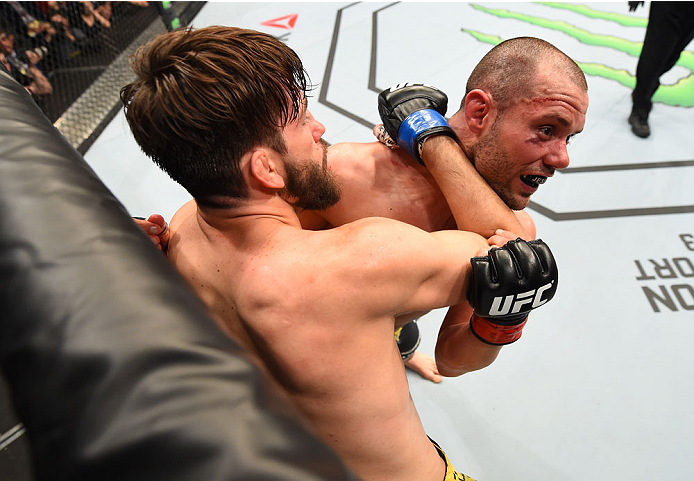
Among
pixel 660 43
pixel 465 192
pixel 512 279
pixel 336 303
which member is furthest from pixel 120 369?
pixel 660 43

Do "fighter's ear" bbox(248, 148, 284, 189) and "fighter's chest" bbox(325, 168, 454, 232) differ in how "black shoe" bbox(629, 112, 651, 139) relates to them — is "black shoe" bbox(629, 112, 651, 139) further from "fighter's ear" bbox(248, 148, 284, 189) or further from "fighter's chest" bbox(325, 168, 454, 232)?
"fighter's ear" bbox(248, 148, 284, 189)

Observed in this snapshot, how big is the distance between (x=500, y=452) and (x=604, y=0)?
16.2ft

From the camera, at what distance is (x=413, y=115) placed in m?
1.46

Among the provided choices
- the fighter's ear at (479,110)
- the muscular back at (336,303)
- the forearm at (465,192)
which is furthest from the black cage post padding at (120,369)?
the fighter's ear at (479,110)

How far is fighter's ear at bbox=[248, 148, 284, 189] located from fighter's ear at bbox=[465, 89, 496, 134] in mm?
677

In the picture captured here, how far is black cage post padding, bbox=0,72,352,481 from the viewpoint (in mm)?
466

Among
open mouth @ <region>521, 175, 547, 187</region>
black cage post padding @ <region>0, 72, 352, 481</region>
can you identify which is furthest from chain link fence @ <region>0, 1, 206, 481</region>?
black cage post padding @ <region>0, 72, 352, 481</region>

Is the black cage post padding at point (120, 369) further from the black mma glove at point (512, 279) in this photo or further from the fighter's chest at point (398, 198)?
the fighter's chest at point (398, 198)

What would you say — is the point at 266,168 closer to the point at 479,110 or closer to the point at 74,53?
the point at 479,110

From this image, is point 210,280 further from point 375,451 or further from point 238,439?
point 238,439

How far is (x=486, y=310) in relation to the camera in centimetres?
114

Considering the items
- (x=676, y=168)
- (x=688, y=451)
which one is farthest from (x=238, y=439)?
(x=676, y=168)

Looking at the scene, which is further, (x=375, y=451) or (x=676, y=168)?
(x=676, y=168)

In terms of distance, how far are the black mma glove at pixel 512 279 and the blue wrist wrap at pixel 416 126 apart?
433mm
